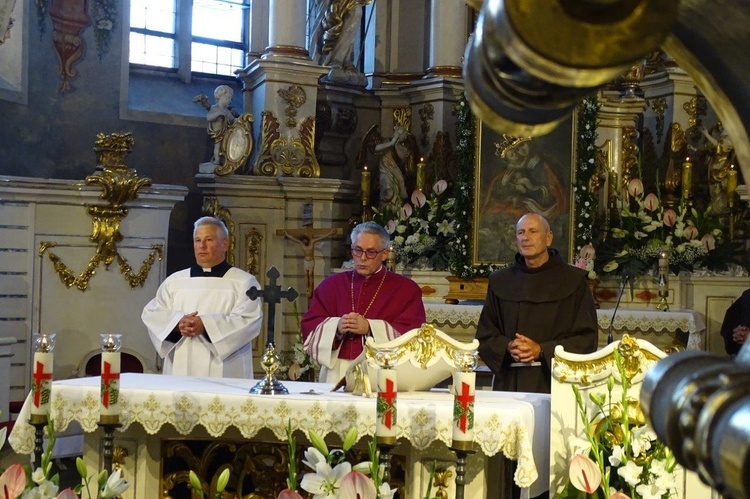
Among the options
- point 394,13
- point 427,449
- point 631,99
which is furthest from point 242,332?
point 394,13

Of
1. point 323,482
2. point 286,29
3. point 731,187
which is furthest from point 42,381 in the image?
point 731,187

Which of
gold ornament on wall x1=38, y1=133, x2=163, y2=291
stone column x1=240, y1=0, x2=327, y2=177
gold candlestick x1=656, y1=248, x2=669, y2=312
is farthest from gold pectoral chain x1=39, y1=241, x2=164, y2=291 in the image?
gold candlestick x1=656, y1=248, x2=669, y2=312

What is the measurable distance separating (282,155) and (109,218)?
7.37 ft

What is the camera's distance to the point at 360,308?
6098 mm

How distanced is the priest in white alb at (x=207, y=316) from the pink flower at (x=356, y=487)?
414 cm

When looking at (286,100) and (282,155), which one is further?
(286,100)

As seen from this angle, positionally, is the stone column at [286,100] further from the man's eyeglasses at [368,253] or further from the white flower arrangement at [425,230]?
the man's eyeglasses at [368,253]

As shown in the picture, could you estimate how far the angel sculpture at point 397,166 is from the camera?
36.6 feet

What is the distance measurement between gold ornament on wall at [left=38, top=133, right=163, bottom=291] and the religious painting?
10.3 ft

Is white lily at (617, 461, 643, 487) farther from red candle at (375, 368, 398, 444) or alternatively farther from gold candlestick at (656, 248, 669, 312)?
gold candlestick at (656, 248, 669, 312)

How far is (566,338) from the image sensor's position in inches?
222

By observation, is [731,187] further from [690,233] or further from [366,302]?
[366,302]

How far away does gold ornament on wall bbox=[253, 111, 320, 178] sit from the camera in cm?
1099

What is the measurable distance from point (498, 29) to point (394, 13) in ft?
40.7
